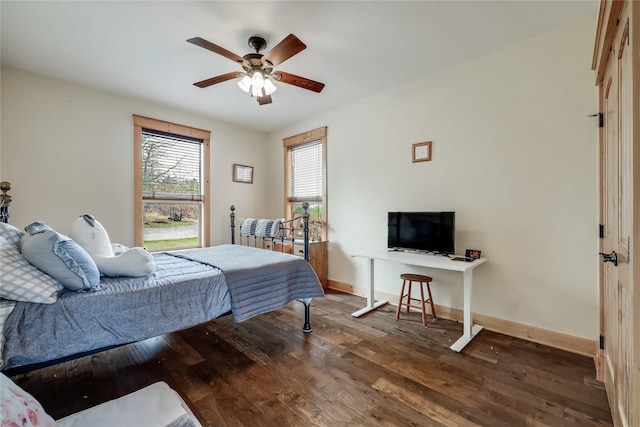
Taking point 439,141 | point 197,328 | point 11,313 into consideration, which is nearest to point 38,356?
point 11,313

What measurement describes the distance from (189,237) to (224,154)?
1430 mm

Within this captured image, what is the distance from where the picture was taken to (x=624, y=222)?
1.21 meters

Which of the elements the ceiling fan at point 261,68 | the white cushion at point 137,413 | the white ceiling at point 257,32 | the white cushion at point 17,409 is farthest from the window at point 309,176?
the white cushion at point 17,409

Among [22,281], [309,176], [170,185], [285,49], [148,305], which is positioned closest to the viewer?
[22,281]

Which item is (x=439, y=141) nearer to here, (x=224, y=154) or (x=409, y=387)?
(x=409, y=387)

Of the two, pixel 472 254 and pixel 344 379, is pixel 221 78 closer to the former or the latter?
pixel 344 379

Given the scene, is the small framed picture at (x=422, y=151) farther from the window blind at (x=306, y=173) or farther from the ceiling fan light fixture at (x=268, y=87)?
the ceiling fan light fixture at (x=268, y=87)

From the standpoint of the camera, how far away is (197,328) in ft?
9.06

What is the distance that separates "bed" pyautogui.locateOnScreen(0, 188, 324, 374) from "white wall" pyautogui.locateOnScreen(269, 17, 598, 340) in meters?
1.64

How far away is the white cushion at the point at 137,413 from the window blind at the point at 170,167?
331cm

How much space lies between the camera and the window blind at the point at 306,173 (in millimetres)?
4422

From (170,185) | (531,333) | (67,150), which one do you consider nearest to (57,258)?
(67,150)

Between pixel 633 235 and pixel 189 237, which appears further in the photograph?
pixel 189 237

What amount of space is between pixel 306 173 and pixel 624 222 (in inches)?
149
